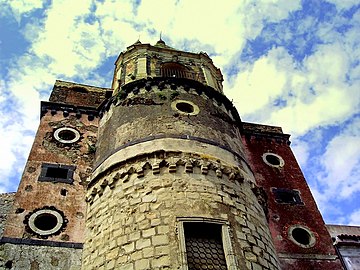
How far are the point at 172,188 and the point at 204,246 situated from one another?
5.42ft

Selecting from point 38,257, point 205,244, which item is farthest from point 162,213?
point 38,257

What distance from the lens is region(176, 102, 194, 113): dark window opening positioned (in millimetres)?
13409

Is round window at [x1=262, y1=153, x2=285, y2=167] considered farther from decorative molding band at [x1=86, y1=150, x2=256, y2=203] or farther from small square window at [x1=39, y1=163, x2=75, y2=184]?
small square window at [x1=39, y1=163, x2=75, y2=184]

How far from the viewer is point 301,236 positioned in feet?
46.5

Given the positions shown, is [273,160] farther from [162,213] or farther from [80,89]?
[80,89]

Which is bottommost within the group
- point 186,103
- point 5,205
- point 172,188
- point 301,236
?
point 172,188

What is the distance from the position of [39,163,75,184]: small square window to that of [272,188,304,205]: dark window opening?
733cm

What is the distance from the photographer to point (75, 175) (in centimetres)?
1348

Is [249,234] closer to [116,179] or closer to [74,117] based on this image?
[116,179]

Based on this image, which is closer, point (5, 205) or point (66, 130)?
point (5, 205)

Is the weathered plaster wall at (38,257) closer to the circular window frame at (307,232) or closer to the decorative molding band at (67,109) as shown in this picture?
the decorative molding band at (67,109)

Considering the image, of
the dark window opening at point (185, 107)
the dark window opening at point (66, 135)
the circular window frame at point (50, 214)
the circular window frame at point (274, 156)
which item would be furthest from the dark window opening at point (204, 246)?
the circular window frame at point (274, 156)

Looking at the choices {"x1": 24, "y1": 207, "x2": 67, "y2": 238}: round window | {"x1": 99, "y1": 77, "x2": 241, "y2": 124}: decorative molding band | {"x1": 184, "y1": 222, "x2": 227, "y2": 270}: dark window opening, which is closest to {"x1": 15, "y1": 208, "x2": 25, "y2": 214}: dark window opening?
{"x1": 24, "y1": 207, "x2": 67, "y2": 238}: round window

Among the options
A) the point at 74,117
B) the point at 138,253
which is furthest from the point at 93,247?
the point at 74,117
